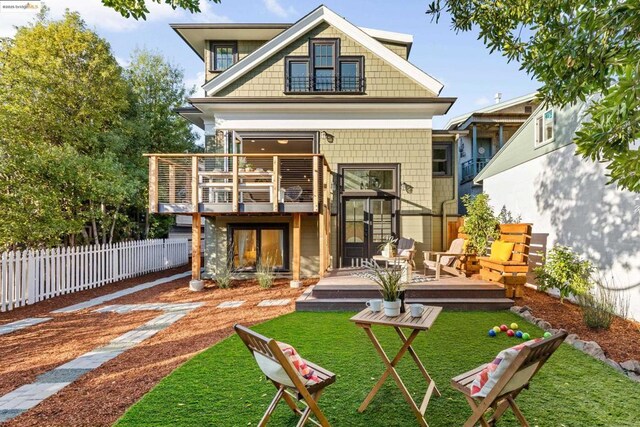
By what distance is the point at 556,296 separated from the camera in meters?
7.41

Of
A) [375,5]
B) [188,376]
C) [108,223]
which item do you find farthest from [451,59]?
[108,223]

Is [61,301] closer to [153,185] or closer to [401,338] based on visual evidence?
[153,185]

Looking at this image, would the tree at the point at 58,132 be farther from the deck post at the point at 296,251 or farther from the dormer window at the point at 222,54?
the deck post at the point at 296,251

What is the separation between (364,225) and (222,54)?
8.06 meters

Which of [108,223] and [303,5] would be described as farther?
[108,223]

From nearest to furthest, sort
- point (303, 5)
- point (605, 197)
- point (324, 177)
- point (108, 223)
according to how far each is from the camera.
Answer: point (605, 197) → point (324, 177) → point (303, 5) → point (108, 223)

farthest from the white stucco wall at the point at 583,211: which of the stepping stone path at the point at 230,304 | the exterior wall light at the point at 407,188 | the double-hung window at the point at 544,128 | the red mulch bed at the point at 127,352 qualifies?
the stepping stone path at the point at 230,304

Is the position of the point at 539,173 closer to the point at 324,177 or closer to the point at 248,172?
the point at 324,177

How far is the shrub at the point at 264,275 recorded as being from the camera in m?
8.93

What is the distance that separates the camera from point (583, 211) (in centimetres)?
683

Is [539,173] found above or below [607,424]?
above

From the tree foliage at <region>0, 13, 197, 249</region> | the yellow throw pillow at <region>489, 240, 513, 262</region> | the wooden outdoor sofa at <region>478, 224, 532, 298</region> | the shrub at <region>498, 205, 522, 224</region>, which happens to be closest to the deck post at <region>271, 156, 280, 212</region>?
the wooden outdoor sofa at <region>478, 224, 532, 298</region>

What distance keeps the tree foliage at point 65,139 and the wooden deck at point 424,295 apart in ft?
25.0

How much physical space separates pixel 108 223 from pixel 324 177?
7872 millimetres
